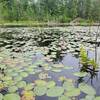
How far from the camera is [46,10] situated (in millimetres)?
29406

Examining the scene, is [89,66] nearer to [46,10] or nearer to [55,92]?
[55,92]

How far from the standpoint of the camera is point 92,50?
507 centimetres

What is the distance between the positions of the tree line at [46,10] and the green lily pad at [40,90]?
16.6 m

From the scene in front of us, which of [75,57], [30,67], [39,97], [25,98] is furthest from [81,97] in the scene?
[75,57]

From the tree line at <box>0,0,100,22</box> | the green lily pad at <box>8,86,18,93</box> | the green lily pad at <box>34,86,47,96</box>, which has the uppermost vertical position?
the tree line at <box>0,0,100,22</box>

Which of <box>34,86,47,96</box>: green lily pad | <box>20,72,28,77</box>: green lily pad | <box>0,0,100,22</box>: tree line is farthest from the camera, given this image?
<box>0,0,100,22</box>: tree line

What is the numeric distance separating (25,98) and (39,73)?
1018 millimetres

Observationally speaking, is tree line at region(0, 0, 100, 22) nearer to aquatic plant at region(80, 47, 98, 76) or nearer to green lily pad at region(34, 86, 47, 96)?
aquatic plant at region(80, 47, 98, 76)

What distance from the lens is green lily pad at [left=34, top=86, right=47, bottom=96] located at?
232cm

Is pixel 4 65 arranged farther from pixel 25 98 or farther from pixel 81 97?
pixel 81 97

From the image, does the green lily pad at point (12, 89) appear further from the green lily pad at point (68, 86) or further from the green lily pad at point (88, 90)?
the green lily pad at point (88, 90)

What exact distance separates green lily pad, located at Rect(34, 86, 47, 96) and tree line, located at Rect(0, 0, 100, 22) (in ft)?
Result: 54.5

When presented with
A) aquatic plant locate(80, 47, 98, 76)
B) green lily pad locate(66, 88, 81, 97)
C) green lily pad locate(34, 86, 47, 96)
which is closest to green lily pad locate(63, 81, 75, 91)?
green lily pad locate(66, 88, 81, 97)

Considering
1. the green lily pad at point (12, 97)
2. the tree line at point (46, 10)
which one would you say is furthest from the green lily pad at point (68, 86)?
the tree line at point (46, 10)
